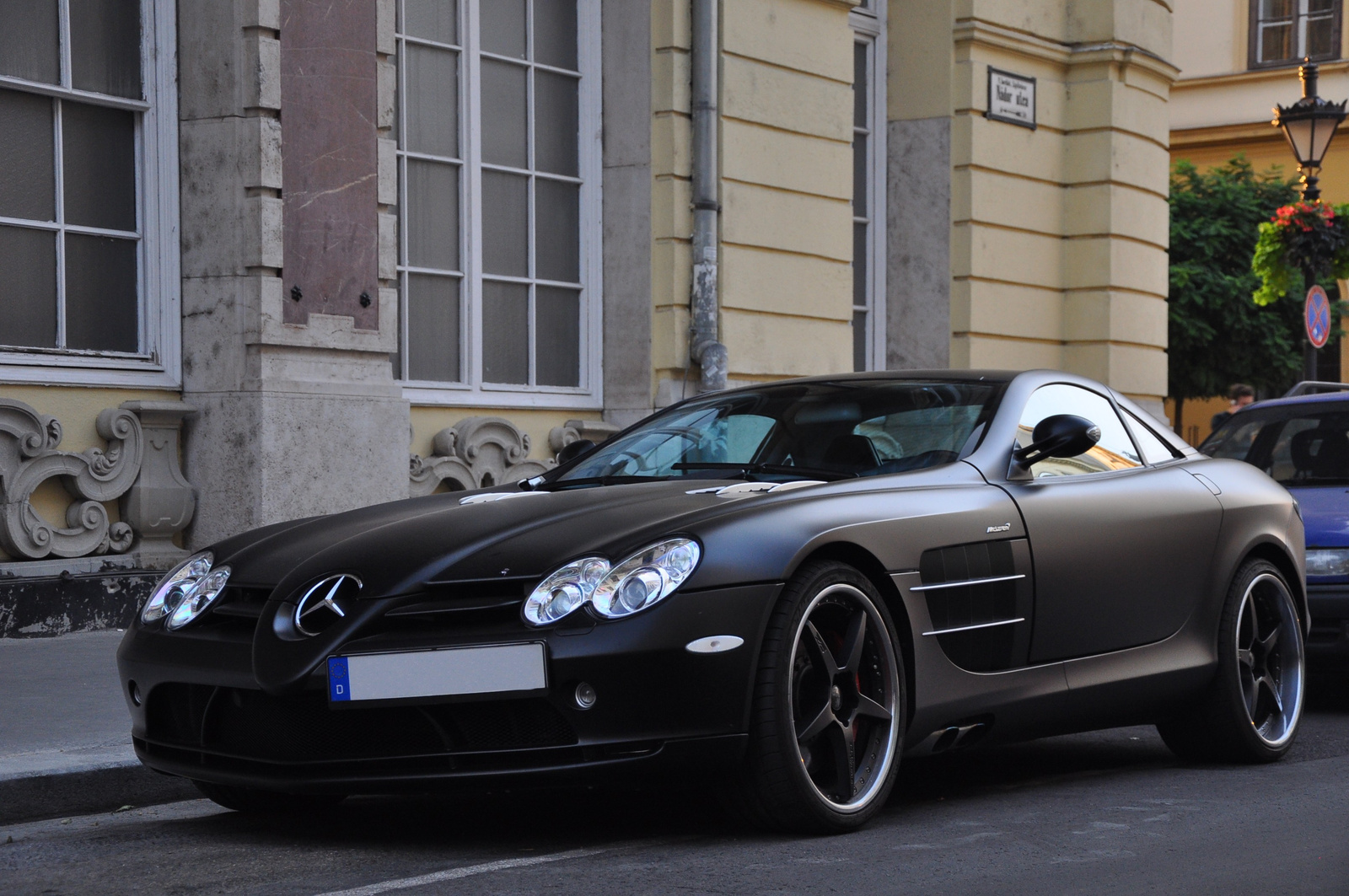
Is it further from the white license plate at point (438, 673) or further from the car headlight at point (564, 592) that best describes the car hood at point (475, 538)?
the white license plate at point (438, 673)

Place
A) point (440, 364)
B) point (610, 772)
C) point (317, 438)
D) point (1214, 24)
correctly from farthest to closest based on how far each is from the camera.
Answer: point (1214, 24) < point (440, 364) < point (317, 438) < point (610, 772)

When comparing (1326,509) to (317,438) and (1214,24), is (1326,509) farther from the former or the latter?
(1214,24)

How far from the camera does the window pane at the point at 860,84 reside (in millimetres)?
16234

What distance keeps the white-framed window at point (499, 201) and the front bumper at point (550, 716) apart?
709 centimetres

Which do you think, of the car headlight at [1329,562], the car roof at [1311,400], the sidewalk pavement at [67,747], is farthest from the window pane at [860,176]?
the sidewalk pavement at [67,747]

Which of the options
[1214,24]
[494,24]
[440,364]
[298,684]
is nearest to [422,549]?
[298,684]

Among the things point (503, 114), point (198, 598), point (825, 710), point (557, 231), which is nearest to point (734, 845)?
point (825, 710)

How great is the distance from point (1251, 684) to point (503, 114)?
24.3 feet

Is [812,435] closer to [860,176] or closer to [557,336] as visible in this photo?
[557,336]

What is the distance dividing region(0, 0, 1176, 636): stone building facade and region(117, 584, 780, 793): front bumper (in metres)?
4.97

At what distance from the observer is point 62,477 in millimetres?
9555

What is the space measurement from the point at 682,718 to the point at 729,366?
8.84 m

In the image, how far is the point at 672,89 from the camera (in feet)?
42.3

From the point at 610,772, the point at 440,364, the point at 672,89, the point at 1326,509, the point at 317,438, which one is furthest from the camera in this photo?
the point at 672,89
